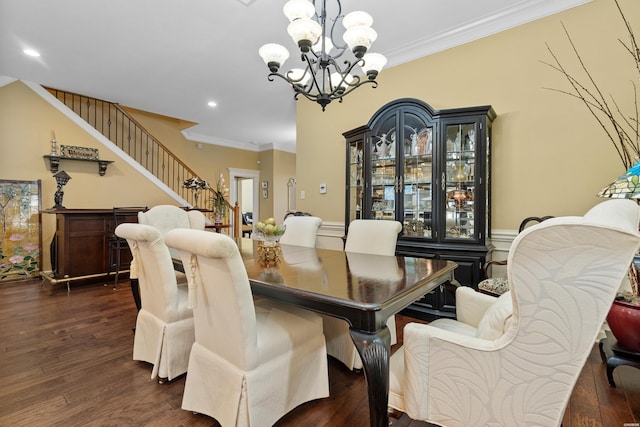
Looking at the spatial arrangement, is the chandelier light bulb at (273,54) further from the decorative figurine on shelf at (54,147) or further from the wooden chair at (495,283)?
the decorative figurine on shelf at (54,147)

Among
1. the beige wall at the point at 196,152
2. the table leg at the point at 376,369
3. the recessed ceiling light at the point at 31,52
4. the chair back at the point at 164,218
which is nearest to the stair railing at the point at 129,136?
the beige wall at the point at 196,152

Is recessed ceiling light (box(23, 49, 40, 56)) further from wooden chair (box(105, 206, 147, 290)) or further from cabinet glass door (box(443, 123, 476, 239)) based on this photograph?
cabinet glass door (box(443, 123, 476, 239))

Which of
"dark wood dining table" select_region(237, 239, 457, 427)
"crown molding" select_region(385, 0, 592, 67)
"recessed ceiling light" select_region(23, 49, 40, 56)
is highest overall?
"recessed ceiling light" select_region(23, 49, 40, 56)

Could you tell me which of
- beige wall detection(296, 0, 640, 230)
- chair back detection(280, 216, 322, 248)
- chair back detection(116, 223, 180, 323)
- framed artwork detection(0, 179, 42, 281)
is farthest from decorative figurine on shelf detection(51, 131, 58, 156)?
beige wall detection(296, 0, 640, 230)

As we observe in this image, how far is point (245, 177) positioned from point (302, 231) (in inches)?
227

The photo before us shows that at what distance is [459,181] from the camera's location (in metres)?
2.81

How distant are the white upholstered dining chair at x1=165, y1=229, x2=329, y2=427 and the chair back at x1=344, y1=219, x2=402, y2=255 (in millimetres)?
964

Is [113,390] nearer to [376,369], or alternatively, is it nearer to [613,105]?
[376,369]

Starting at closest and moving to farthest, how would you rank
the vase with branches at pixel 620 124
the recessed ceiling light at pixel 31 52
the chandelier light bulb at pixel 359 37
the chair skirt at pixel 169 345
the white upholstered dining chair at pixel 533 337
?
the white upholstered dining chair at pixel 533 337 → the vase with branches at pixel 620 124 → the chair skirt at pixel 169 345 → the chandelier light bulb at pixel 359 37 → the recessed ceiling light at pixel 31 52

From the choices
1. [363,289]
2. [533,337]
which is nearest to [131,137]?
[363,289]

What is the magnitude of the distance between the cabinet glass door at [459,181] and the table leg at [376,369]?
1.94 metres

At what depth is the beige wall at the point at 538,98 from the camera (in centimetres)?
234

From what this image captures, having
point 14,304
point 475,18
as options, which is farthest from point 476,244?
point 14,304

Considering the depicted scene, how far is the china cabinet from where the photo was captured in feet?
8.78
